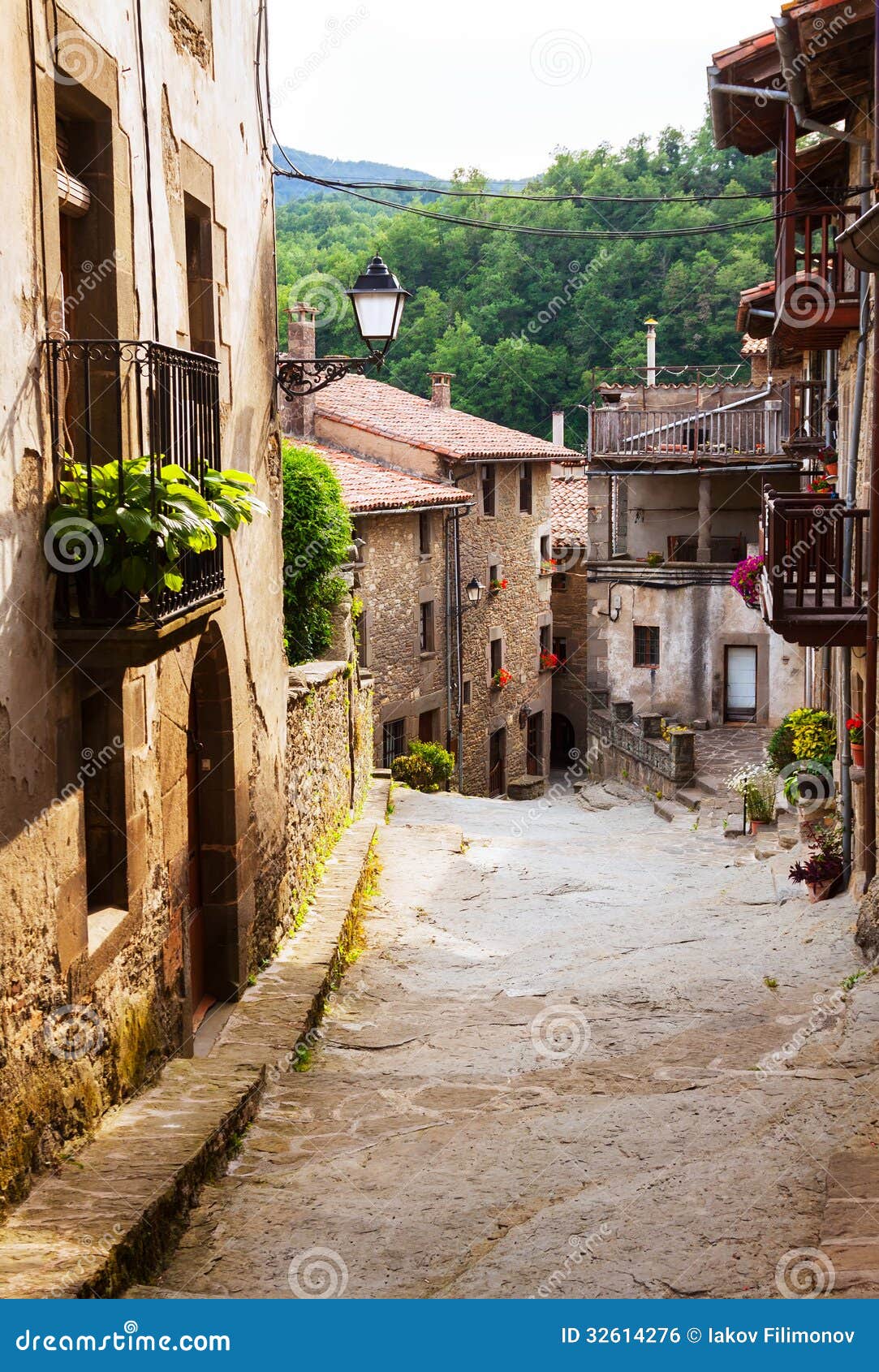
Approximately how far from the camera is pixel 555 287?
44344mm

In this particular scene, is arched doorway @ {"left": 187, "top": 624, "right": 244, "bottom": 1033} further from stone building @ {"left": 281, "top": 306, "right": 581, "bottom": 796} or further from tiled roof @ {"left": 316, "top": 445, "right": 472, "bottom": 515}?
stone building @ {"left": 281, "top": 306, "right": 581, "bottom": 796}

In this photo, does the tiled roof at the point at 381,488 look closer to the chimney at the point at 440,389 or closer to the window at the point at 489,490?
the window at the point at 489,490

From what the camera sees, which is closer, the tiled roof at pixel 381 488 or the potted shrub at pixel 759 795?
the potted shrub at pixel 759 795

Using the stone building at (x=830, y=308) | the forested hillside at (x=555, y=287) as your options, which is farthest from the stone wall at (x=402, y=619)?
the forested hillside at (x=555, y=287)

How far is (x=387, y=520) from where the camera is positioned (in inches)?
915

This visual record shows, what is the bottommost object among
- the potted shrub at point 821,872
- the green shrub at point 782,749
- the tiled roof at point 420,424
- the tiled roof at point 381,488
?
the potted shrub at point 821,872

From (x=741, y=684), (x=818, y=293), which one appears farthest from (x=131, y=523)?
(x=741, y=684)

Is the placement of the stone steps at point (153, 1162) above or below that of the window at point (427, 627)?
below

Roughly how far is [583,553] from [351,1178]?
3016cm

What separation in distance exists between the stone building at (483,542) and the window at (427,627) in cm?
64

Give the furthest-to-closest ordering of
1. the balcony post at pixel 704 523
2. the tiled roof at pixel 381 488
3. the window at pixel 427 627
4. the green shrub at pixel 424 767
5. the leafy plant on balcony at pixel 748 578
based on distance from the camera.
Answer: the balcony post at pixel 704 523 → the window at pixel 427 627 → the green shrub at pixel 424 767 → the tiled roof at pixel 381 488 → the leafy plant on balcony at pixel 748 578

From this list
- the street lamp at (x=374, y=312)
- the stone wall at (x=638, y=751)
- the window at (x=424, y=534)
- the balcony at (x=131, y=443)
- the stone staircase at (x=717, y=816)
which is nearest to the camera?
the balcony at (x=131, y=443)

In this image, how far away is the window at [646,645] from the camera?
27.8m

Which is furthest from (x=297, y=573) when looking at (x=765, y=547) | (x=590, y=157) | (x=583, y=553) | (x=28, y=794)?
(x=590, y=157)
